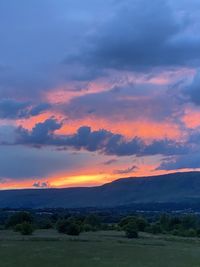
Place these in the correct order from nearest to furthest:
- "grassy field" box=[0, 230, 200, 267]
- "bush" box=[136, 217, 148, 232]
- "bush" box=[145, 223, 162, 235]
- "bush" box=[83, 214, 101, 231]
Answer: "grassy field" box=[0, 230, 200, 267] < "bush" box=[145, 223, 162, 235] < "bush" box=[136, 217, 148, 232] < "bush" box=[83, 214, 101, 231]

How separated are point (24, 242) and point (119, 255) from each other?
23.3 m

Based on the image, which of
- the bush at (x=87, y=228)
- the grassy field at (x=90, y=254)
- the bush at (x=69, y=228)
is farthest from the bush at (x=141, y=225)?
the grassy field at (x=90, y=254)

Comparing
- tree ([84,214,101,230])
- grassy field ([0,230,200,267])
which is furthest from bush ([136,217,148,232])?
grassy field ([0,230,200,267])

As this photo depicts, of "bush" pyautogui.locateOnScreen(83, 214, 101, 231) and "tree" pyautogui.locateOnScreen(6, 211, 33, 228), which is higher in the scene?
"tree" pyautogui.locateOnScreen(6, 211, 33, 228)

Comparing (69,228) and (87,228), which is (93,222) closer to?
(87,228)

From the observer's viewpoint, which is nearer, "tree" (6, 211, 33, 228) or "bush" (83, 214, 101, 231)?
"tree" (6, 211, 33, 228)

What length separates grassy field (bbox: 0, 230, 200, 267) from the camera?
62719mm

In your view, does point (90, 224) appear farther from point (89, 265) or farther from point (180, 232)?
point (89, 265)

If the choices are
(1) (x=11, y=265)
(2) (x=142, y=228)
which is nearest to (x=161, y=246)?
(1) (x=11, y=265)

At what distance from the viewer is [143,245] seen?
300 feet

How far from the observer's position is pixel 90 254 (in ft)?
240

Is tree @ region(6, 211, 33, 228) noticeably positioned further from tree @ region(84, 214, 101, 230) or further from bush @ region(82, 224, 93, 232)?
bush @ region(82, 224, 93, 232)

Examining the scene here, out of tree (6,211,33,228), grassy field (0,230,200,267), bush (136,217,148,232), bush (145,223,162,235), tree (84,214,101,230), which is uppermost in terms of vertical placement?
tree (6,211,33,228)

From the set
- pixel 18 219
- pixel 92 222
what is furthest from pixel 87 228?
pixel 18 219
